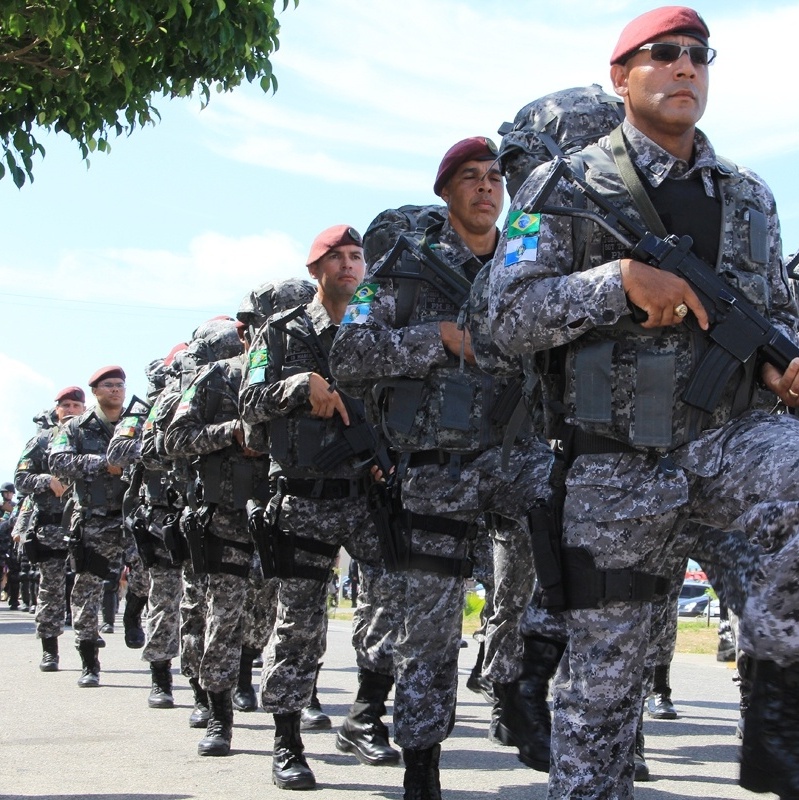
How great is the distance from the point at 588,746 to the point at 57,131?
573cm

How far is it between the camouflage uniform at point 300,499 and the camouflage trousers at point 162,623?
9.99 ft

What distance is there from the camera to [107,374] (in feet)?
43.2

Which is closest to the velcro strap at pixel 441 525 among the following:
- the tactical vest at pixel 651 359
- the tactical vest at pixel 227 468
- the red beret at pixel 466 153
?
the tactical vest at pixel 651 359

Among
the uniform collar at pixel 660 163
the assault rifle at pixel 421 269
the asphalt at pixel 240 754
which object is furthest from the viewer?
the asphalt at pixel 240 754

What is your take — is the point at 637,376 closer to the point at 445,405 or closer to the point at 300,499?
the point at 445,405

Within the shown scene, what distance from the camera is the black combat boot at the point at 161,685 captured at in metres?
9.66

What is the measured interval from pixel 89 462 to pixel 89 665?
2088mm

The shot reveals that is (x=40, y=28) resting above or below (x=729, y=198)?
above

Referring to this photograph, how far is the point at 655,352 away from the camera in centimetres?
393

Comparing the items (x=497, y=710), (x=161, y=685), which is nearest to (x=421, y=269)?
(x=497, y=710)

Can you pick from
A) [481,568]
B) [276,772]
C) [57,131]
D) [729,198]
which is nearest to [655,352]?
[729,198]

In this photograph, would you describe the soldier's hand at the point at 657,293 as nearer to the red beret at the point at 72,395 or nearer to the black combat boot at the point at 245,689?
the black combat boot at the point at 245,689

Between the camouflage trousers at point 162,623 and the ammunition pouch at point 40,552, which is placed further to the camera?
the ammunition pouch at point 40,552

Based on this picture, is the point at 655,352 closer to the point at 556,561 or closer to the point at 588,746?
Result: the point at 556,561
